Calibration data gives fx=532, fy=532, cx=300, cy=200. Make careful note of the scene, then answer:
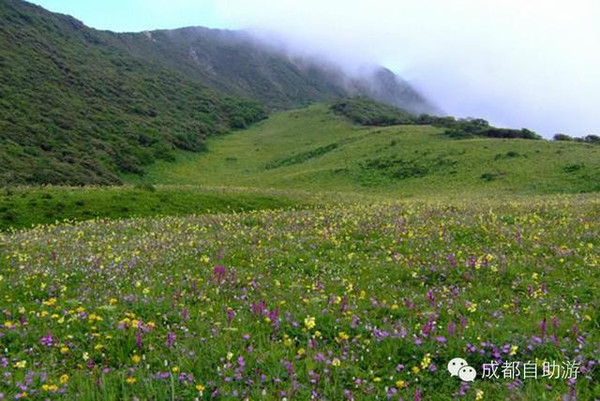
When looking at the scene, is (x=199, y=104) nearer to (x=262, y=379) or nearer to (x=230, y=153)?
(x=230, y=153)

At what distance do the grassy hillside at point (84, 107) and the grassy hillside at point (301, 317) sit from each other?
45921 mm

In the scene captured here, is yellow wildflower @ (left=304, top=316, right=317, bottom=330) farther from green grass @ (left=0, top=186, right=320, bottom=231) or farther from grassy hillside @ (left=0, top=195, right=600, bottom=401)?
green grass @ (left=0, top=186, right=320, bottom=231)

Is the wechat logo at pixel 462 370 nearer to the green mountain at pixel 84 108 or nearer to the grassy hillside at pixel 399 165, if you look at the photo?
the grassy hillside at pixel 399 165

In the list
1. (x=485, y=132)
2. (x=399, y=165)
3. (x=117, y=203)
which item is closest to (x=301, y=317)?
(x=117, y=203)

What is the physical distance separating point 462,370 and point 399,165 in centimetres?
6713

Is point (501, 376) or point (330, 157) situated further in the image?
point (330, 157)

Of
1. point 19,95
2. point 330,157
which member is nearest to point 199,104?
point 19,95

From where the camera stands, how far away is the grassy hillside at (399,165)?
57625mm

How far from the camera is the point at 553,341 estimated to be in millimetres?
6738

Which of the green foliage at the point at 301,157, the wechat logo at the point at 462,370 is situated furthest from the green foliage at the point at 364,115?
the wechat logo at the point at 462,370

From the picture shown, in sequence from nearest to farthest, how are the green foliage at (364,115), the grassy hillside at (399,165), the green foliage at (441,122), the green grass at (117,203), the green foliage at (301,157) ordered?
1. the green grass at (117,203)
2. the grassy hillside at (399,165)
3. the green foliage at (441,122)
4. the green foliage at (301,157)
5. the green foliage at (364,115)

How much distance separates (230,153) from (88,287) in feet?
325

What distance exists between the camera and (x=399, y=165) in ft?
236

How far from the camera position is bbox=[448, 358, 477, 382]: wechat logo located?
614 cm
